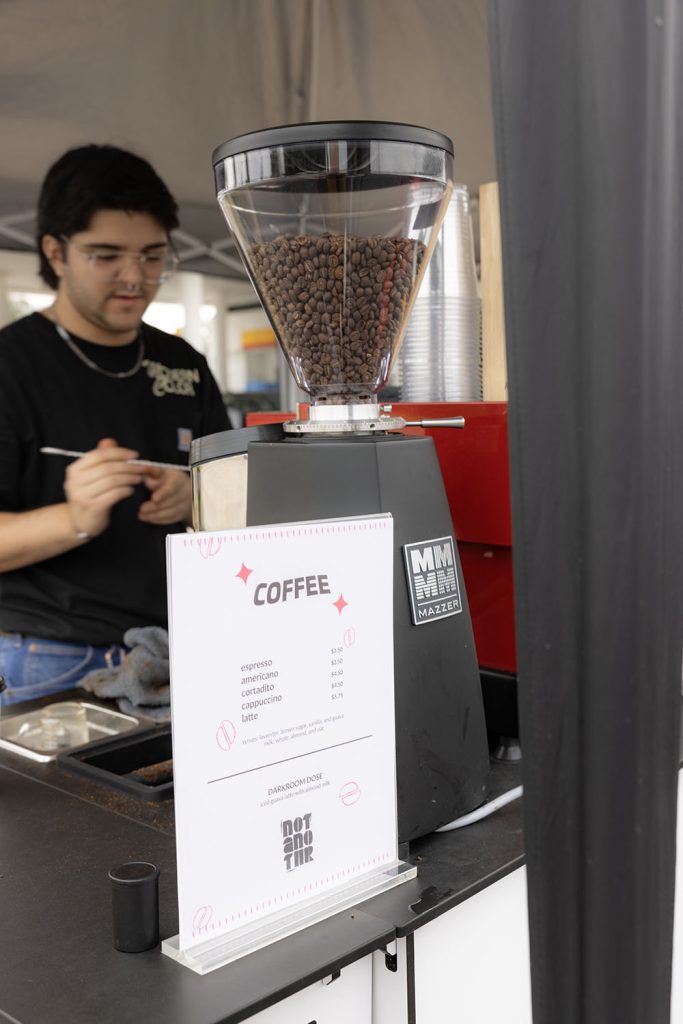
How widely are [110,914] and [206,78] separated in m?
2.05

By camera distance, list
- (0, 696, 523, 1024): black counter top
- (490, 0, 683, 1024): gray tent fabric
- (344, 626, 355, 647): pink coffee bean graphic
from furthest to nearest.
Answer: (344, 626, 355, 647): pink coffee bean graphic, (0, 696, 523, 1024): black counter top, (490, 0, 683, 1024): gray tent fabric

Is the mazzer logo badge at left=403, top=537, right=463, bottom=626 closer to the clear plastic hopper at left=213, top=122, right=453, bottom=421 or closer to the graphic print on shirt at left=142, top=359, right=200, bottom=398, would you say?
the clear plastic hopper at left=213, top=122, right=453, bottom=421

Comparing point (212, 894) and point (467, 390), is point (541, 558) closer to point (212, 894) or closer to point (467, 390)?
point (212, 894)

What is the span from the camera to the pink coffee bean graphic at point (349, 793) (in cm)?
80

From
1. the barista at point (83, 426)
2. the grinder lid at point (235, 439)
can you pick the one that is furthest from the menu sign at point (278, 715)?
the barista at point (83, 426)

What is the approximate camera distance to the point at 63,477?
1880 millimetres

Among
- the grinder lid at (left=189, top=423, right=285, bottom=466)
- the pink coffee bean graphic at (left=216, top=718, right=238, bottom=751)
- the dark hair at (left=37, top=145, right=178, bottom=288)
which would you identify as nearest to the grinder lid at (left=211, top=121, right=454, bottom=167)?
the grinder lid at (left=189, top=423, right=285, bottom=466)

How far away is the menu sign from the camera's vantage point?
2.26 feet

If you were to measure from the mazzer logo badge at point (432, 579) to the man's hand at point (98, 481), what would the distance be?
2.75ft

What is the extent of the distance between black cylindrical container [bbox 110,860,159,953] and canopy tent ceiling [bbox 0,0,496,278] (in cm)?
182

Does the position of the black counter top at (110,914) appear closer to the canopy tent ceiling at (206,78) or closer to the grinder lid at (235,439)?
the grinder lid at (235,439)

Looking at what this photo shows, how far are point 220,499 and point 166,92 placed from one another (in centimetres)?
161

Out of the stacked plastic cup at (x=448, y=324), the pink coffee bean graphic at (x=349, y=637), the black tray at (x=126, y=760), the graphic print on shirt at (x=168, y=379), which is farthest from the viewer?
the graphic print on shirt at (x=168, y=379)

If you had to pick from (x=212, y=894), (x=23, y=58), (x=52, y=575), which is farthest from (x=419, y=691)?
(x=23, y=58)
